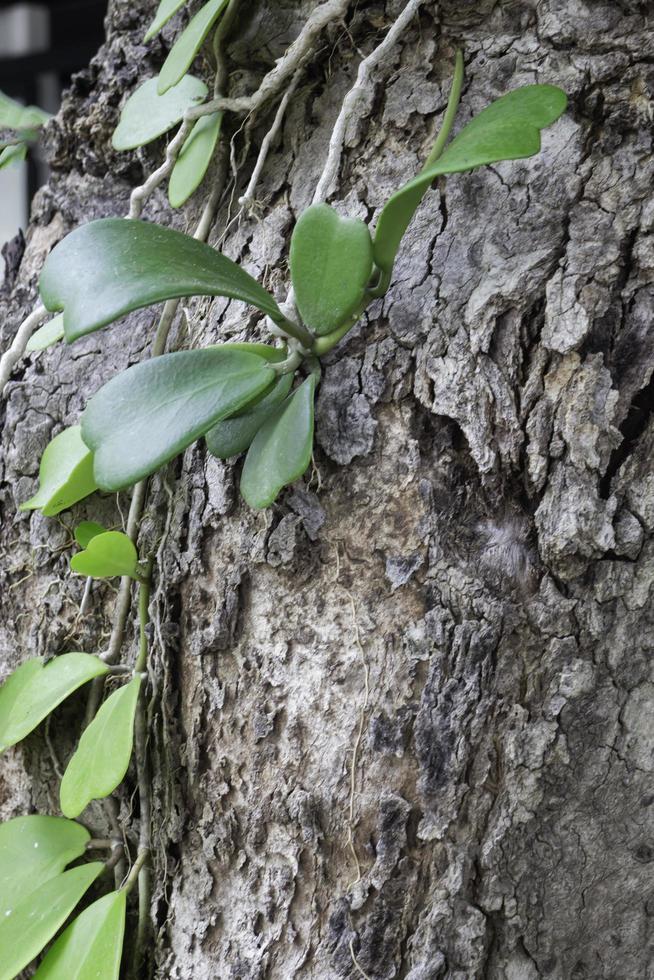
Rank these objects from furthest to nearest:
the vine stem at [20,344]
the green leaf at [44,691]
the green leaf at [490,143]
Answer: the vine stem at [20,344]
the green leaf at [44,691]
the green leaf at [490,143]

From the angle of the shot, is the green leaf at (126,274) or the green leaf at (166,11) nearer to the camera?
the green leaf at (126,274)

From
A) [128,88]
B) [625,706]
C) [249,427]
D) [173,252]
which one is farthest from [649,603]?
[128,88]

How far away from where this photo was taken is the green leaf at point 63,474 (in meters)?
0.76

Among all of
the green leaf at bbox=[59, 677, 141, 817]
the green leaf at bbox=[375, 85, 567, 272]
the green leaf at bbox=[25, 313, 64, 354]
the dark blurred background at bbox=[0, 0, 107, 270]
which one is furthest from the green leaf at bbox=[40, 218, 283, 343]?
the dark blurred background at bbox=[0, 0, 107, 270]

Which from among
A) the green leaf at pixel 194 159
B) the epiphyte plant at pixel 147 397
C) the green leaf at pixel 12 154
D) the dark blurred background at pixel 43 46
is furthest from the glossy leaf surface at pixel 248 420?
the dark blurred background at pixel 43 46

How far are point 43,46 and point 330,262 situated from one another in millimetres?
2498

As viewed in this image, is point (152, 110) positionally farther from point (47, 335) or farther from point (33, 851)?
point (33, 851)

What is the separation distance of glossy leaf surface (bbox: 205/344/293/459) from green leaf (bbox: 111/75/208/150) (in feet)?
0.93

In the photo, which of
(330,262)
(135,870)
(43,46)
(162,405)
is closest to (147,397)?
(162,405)

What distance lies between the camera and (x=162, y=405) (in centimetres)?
62

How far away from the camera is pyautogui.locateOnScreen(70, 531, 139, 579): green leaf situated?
0.71 meters

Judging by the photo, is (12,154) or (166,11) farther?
(12,154)

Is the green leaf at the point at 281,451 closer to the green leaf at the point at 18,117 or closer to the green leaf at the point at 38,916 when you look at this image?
the green leaf at the point at 38,916

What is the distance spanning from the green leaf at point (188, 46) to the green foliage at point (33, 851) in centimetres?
66
